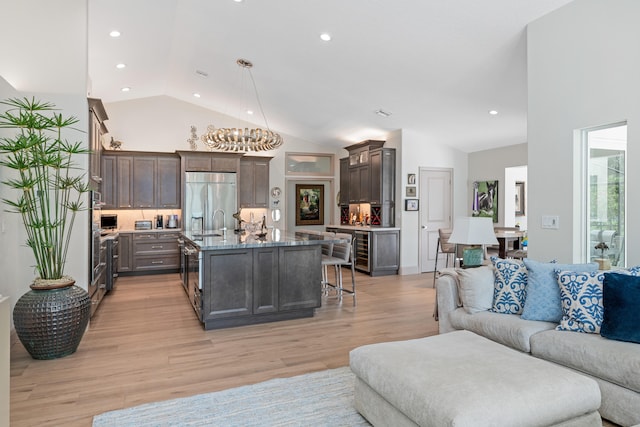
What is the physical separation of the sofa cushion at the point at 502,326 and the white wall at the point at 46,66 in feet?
12.3

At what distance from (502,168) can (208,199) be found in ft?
18.8

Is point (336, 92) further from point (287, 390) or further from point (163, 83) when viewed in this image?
point (287, 390)

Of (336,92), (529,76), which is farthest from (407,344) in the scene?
(336,92)

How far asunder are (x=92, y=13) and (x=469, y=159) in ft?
22.4

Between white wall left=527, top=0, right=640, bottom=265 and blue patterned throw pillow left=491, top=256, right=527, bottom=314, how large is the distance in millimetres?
672

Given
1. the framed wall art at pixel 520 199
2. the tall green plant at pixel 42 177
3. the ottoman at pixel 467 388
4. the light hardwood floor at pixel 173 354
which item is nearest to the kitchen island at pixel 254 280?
the light hardwood floor at pixel 173 354

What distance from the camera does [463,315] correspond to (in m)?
3.39

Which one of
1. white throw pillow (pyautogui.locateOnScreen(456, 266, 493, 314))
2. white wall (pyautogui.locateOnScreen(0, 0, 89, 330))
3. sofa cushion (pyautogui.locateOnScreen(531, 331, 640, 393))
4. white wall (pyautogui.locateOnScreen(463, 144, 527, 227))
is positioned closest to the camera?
sofa cushion (pyautogui.locateOnScreen(531, 331, 640, 393))

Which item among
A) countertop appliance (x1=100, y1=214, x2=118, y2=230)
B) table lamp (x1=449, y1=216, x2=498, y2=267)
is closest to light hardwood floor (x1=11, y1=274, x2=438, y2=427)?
table lamp (x1=449, y1=216, x2=498, y2=267)

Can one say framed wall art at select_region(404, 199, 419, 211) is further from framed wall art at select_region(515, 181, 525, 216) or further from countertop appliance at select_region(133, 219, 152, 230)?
countertop appliance at select_region(133, 219, 152, 230)

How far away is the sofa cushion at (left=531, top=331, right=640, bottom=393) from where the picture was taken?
224 centimetres

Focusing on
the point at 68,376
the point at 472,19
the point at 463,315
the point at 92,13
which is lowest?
the point at 68,376

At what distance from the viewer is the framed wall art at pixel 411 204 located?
25.1 feet

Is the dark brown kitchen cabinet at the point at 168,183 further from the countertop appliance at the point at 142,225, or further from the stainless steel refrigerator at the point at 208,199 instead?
the countertop appliance at the point at 142,225
